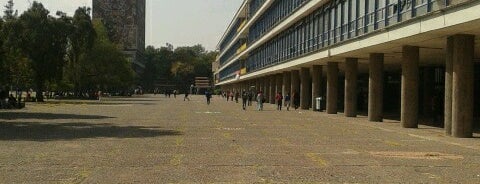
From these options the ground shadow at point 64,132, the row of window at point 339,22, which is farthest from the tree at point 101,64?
the ground shadow at point 64,132

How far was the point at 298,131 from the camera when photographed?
23609 mm

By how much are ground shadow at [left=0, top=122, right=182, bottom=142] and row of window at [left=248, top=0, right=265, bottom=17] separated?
4369cm

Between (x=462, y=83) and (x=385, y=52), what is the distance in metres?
10.2

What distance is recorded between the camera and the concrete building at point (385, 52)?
71.1 ft

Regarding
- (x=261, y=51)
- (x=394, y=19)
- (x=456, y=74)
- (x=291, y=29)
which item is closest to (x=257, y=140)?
(x=456, y=74)

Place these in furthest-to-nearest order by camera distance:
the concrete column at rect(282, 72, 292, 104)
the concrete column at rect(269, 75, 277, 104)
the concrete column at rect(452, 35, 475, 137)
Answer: the concrete column at rect(269, 75, 277, 104) < the concrete column at rect(282, 72, 292, 104) < the concrete column at rect(452, 35, 475, 137)

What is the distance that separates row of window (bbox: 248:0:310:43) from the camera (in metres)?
49.5

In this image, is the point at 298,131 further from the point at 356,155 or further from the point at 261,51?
the point at 261,51

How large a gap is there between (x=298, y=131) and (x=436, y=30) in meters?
6.01

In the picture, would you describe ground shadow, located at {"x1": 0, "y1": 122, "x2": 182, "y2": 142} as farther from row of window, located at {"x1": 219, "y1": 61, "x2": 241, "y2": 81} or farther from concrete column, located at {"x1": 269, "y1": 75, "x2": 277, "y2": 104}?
row of window, located at {"x1": 219, "y1": 61, "x2": 241, "y2": 81}

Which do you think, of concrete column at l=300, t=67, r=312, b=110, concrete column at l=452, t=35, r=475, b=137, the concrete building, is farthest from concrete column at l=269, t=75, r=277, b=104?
concrete column at l=452, t=35, r=475, b=137

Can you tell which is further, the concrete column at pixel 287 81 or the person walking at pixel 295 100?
the concrete column at pixel 287 81

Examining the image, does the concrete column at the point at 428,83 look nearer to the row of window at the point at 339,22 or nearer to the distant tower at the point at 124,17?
the row of window at the point at 339,22

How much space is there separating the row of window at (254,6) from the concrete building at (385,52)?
41cm
